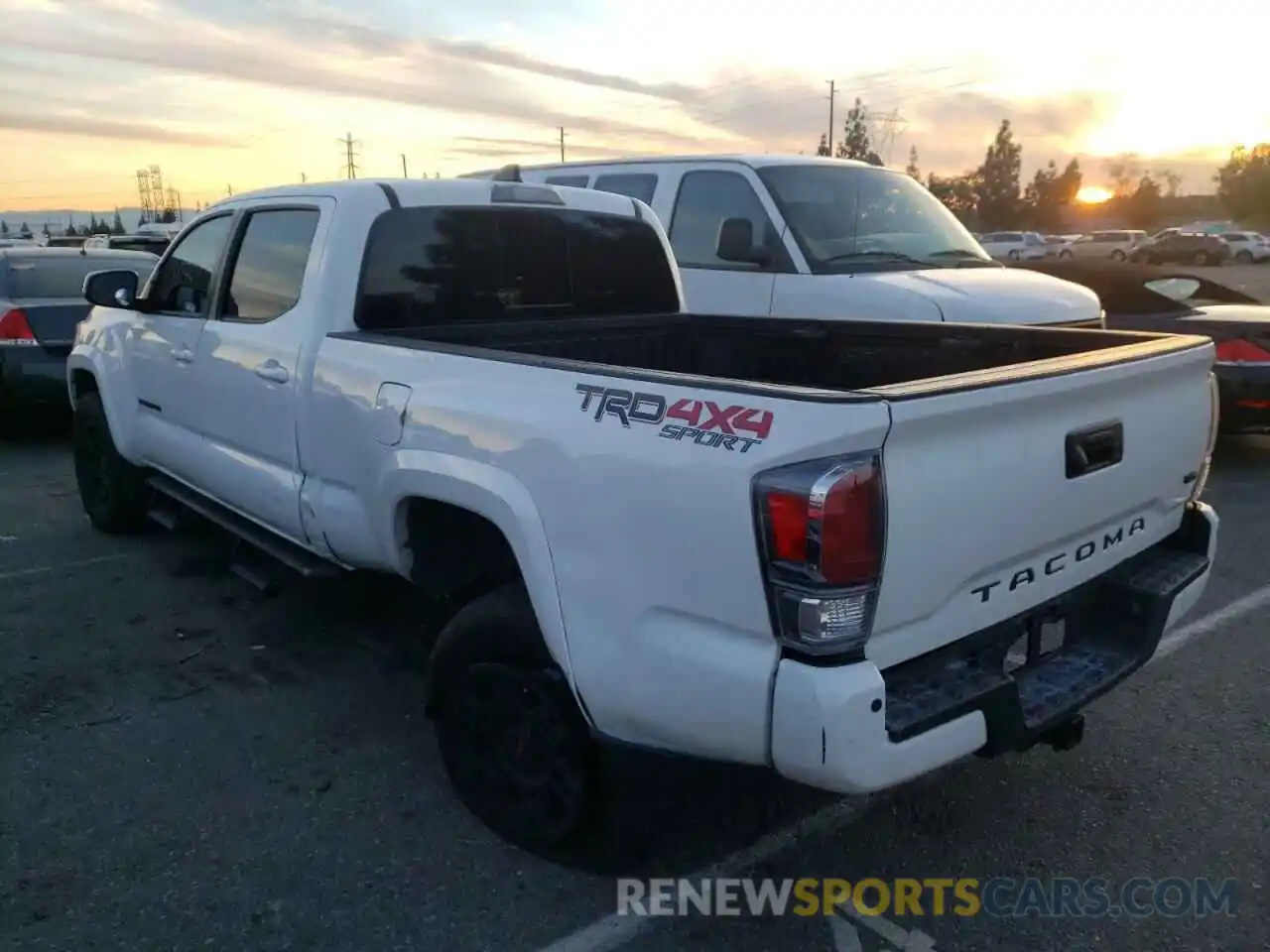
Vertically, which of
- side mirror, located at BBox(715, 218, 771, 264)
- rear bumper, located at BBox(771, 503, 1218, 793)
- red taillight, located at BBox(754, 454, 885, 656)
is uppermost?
side mirror, located at BBox(715, 218, 771, 264)

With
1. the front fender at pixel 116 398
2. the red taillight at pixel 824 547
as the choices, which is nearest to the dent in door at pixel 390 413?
the red taillight at pixel 824 547

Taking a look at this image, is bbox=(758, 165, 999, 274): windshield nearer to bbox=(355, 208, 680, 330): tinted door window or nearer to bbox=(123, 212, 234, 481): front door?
bbox=(355, 208, 680, 330): tinted door window

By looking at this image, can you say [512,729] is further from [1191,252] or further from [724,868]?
[1191,252]

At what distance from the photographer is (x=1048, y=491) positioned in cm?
275

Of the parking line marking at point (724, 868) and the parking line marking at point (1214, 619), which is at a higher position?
the parking line marking at point (1214, 619)

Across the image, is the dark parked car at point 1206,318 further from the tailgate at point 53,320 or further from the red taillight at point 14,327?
the red taillight at point 14,327

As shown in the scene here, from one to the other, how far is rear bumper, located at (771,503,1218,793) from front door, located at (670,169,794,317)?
13.3 ft

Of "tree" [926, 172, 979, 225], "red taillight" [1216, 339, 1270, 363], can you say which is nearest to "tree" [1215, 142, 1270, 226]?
"tree" [926, 172, 979, 225]

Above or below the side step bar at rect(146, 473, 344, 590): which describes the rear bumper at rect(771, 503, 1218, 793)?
above

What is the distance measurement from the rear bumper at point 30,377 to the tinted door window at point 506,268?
20.8 ft

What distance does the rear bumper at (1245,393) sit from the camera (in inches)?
291

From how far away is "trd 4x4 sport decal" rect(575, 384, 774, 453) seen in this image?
238cm

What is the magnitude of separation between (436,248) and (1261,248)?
53.8 metres

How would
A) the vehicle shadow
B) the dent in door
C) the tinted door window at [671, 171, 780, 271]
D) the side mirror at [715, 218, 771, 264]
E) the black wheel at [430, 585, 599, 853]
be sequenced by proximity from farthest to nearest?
the tinted door window at [671, 171, 780, 271]
the side mirror at [715, 218, 771, 264]
the dent in door
the vehicle shadow
the black wheel at [430, 585, 599, 853]
